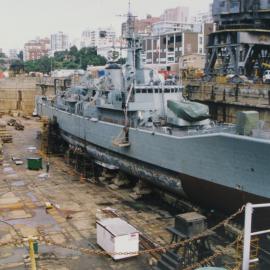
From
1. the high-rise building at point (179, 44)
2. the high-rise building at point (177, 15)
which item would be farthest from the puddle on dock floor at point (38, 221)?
the high-rise building at point (177, 15)

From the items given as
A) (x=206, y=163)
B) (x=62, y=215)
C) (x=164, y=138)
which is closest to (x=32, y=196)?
(x=62, y=215)

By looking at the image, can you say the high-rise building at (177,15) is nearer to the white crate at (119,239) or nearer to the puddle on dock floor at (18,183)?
the puddle on dock floor at (18,183)

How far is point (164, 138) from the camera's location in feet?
51.9

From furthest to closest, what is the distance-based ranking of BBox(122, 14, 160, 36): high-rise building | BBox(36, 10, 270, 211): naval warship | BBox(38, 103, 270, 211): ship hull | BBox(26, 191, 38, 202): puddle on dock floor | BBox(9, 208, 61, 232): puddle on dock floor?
1. BBox(122, 14, 160, 36): high-rise building
2. BBox(26, 191, 38, 202): puddle on dock floor
3. BBox(9, 208, 61, 232): puddle on dock floor
4. BBox(36, 10, 270, 211): naval warship
5. BBox(38, 103, 270, 211): ship hull

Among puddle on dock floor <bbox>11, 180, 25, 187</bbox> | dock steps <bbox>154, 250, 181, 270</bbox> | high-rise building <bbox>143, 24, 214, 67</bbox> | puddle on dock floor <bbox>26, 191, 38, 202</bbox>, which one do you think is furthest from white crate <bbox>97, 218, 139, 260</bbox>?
high-rise building <bbox>143, 24, 214, 67</bbox>

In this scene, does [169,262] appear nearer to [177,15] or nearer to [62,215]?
[62,215]

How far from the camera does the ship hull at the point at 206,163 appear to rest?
12.4 m

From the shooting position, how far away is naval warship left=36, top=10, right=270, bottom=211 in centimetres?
1284

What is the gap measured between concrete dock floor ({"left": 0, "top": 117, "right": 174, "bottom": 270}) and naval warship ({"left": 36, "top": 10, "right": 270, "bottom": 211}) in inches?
65.0

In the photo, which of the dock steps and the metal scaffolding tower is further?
the metal scaffolding tower

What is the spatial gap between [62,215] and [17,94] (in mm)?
36938

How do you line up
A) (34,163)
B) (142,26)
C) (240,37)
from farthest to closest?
(142,26) → (240,37) → (34,163)

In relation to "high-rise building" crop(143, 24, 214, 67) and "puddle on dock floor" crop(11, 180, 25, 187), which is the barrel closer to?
"puddle on dock floor" crop(11, 180, 25, 187)

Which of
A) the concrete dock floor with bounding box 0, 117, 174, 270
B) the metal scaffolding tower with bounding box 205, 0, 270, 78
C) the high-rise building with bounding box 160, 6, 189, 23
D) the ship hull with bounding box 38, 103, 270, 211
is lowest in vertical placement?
the concrete dock floor with bounding box 0, 117, 174, 270
